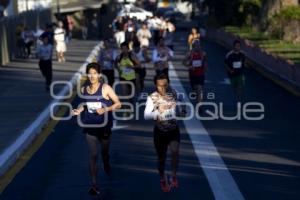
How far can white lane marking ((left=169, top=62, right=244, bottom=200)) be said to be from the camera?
38.9 ft

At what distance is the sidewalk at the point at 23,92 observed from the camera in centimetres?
1823

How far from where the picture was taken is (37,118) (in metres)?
19.4

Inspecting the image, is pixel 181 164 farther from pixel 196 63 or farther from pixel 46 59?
pixel 46 59

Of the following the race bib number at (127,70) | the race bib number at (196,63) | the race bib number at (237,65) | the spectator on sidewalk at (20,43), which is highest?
the race bib number at (196,63)

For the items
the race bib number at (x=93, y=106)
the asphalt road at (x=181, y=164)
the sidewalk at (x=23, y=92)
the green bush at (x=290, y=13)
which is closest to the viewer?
the race bib number at (x=93, y=106)

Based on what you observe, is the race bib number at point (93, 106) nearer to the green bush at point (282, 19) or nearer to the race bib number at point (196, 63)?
the race bib number at point (196, 63)

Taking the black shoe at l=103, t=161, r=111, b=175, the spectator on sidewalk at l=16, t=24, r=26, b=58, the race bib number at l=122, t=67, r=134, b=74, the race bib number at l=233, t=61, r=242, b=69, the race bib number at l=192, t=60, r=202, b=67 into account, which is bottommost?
the spectator on sidewalk at l=16, t=24, r=26, b=58

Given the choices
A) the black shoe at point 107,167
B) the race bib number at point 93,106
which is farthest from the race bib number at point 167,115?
the black shoe at point 107,167

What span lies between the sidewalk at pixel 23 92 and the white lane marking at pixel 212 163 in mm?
3352

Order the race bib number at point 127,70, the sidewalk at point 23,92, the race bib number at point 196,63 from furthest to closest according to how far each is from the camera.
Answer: the race bib number at point 196,63
the race bib number at point 127,70
the sidewalk at point 23,92

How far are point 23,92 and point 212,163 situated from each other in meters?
12.1

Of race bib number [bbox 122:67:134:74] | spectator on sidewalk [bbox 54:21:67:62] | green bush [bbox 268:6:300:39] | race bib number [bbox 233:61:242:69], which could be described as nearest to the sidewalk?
spectator on sidewalk [bbox 54:21:67:62]

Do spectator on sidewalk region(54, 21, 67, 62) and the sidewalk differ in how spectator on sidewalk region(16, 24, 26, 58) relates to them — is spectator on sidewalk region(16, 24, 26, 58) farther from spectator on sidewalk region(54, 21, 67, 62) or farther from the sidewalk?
spectator on sidewalk region(54, 21, 67, 62)

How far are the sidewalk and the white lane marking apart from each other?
3352 millimetres
